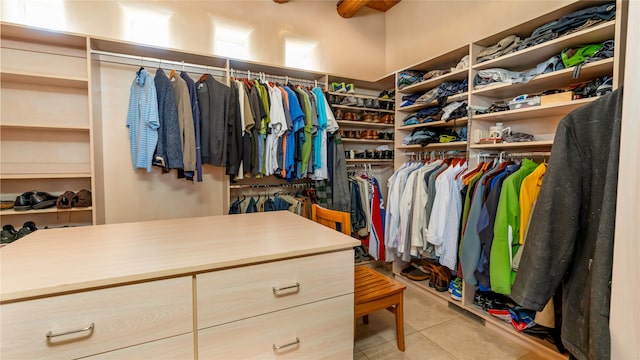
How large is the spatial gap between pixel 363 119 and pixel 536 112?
1.62 meters

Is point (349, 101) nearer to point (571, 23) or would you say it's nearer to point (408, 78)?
point (408, 78)

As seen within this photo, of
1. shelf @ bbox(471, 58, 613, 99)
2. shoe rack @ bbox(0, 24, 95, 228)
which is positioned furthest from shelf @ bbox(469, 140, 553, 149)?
shoe rack @ bbox(0, 24, 95, 228)

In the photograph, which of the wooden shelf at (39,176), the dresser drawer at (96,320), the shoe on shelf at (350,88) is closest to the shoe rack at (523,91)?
the shoe on shelf at (350,88)

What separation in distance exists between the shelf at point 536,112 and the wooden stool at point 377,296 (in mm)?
1405

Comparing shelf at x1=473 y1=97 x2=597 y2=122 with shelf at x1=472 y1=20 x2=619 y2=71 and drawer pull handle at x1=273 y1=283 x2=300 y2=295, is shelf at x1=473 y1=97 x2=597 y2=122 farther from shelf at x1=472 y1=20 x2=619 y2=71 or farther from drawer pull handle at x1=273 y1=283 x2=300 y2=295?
drawer pull handle at x1=273 y1=283 x2=300 y2=295

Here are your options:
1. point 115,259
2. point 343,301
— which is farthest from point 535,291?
point 115,259

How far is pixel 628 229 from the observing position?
2.34 ft

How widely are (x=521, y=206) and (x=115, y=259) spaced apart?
2.10 meters

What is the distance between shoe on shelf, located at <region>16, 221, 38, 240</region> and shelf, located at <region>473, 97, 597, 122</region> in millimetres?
3489

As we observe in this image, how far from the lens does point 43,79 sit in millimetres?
2129

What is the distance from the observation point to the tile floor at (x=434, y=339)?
1.80 meters

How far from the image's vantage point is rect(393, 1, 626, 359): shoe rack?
1.64 meters

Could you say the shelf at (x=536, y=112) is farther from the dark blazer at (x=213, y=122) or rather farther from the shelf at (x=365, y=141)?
the dark blazer at (x=213, y=122)

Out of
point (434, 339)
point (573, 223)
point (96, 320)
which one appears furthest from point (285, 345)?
point (434, 339)
